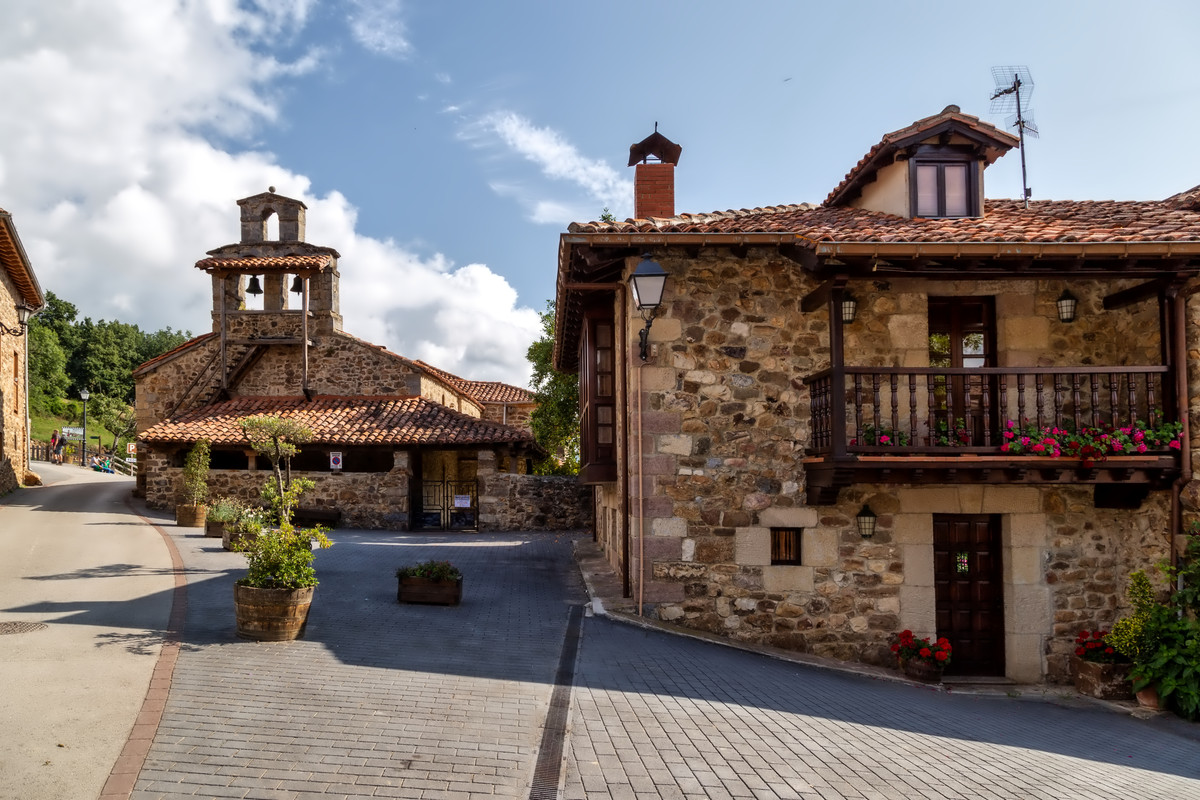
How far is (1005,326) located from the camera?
32.8 ft

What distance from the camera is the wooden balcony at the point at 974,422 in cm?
888

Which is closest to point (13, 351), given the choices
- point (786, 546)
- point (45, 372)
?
point (786, 546)

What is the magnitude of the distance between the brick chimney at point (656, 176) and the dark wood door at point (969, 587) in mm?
6678

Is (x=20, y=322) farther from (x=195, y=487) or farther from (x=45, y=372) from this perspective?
(x=45, y=372)

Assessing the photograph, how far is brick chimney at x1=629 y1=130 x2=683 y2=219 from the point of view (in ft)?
44.2

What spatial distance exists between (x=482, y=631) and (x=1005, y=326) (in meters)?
7.37

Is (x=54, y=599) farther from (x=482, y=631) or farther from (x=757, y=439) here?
(x=757, y=439)

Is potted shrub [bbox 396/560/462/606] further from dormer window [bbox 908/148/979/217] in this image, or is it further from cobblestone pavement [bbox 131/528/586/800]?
dormer window [bbox 908/148/979/217]

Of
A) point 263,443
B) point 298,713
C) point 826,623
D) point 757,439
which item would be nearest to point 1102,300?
point 757,439

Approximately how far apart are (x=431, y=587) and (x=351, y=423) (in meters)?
12.7

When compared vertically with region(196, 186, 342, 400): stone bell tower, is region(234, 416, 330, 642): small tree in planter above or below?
below

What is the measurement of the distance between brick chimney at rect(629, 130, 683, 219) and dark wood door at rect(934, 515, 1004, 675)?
668 cm

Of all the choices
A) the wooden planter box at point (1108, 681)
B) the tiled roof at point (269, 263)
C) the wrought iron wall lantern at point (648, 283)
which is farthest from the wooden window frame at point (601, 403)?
the tiled roof at point (269, 263)

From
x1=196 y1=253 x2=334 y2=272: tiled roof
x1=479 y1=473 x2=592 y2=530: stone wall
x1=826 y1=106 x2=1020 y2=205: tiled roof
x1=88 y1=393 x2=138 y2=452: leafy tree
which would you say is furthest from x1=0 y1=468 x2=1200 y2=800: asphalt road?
x1=88 y1=393 x2=138 y2=452: leafy tree
